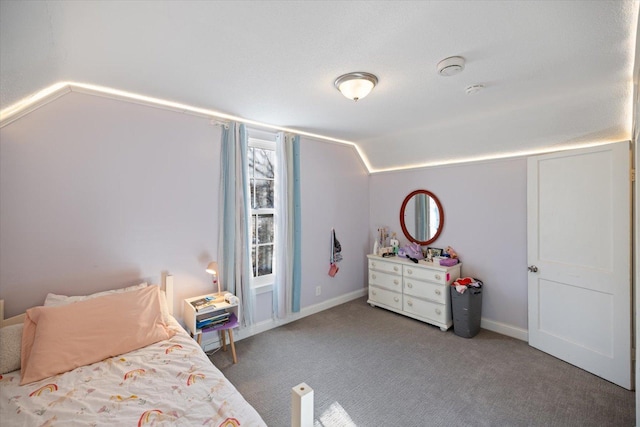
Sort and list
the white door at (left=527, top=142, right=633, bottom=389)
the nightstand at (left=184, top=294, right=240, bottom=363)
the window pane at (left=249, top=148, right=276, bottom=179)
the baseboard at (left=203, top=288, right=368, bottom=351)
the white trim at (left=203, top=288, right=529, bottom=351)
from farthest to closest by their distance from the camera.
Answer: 1. the window pane at (left=249, top=148, right=276, bottom=179)
2. the white trim at (left=203, top=288, right=529, bottom=351)
3. the baseboard at (left=203, top=288, right=368, bottom=351)
4. the nightstand at (left=184, top=294, right=240, bottom=363)
5. the white door at (left=527, top=142, right=633, bottom=389)

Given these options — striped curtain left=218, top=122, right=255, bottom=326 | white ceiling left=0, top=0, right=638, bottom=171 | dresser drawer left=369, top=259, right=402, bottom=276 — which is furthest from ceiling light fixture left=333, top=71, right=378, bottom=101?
dresser drawer left=369, top=259, right=402, bottom=276

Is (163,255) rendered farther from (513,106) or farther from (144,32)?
(513,106)

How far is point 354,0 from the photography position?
123cm

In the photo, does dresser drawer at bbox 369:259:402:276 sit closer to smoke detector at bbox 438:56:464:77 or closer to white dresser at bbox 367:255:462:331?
Result: white dresser at bbox 367:255:462:331

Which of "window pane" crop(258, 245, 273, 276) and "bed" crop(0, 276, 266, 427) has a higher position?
"window pane" crop(258, 245, 273, 276)

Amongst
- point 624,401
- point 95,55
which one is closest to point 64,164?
point 95,55

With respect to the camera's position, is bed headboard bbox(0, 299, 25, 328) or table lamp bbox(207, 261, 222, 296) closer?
bed headboard bbox(0, 299, 25, 328)

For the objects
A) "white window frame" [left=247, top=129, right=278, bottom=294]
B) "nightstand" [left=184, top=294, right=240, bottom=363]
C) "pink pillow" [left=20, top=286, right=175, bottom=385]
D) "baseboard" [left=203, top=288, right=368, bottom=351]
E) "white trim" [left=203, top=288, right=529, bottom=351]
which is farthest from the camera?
"white window frame" [left=247, top=129, right=278, bottom=294]

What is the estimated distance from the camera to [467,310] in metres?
3.01

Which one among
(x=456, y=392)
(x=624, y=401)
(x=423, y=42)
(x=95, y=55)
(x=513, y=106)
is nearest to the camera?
(x=423, y=42)

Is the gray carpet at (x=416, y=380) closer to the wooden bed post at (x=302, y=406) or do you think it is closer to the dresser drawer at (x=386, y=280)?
the dresser drawer at (x=386, y=280)

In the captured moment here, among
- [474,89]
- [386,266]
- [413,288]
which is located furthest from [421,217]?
[474,89]

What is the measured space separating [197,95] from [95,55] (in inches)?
28.7

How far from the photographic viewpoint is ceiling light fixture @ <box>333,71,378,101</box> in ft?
6.32
